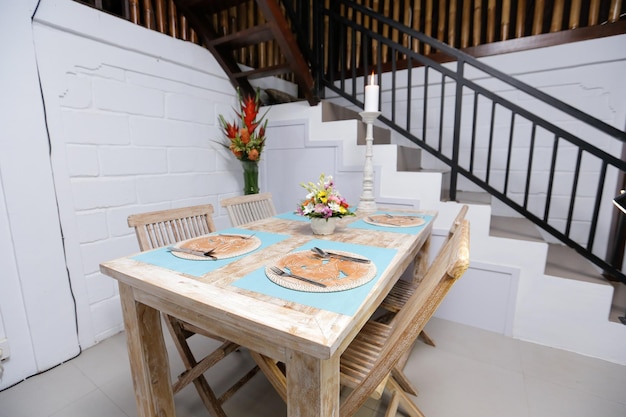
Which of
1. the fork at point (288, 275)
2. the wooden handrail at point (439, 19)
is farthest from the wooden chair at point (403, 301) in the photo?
the wooden handrail at point (439, 19)

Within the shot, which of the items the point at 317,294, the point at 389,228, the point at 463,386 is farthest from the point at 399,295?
the point at 317,294

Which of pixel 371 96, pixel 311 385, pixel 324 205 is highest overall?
pixel 371 96

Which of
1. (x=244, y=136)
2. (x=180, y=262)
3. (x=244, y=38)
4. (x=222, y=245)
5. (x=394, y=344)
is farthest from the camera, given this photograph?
(x=244, y=136)

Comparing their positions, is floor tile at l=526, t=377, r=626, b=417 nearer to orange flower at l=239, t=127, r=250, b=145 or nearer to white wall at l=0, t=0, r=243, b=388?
orange flower at l=239, t=127, r=250, b=145

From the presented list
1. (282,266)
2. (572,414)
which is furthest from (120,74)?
(572,414)

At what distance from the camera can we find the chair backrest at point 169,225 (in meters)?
1.17

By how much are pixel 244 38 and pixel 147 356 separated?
197 cm

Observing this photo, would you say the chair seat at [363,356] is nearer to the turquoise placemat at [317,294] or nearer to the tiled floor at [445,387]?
the turquoise placemat at [317,294]

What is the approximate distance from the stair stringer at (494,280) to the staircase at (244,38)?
0.34 metres

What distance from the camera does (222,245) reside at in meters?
1.08

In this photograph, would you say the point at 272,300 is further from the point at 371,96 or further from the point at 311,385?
the point at 371,96

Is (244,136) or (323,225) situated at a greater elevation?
(244,136)

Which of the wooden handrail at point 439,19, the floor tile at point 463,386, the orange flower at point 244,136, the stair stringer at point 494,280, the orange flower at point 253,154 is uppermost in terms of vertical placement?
the wooden handrail at point 439,19

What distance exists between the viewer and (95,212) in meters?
1.64
